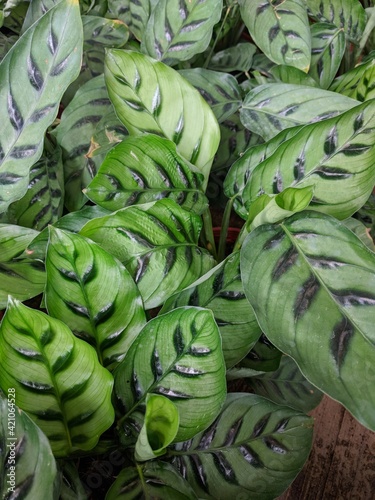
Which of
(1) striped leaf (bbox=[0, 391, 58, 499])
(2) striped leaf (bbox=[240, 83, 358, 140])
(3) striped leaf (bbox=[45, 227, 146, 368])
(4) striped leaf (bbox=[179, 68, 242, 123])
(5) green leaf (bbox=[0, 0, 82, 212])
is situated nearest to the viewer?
(1) striped leaf (bbox=[0, 391, 58, 499])

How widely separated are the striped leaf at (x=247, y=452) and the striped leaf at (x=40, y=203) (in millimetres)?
478

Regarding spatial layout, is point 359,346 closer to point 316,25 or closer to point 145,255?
point 145,255

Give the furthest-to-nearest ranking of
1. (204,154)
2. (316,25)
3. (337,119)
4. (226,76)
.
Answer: (316,25), (226,76), (204,154), (337,119)

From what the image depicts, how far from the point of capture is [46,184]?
982 mm

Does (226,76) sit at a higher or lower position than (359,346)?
higher

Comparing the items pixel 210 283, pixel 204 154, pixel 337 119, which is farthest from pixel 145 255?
pixel 337 119

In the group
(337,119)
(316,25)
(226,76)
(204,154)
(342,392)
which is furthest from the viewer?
(316,25)

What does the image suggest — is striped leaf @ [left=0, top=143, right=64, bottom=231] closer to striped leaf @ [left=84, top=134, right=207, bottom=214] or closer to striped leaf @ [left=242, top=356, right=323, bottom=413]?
striped leaf @ [left=84, top=134, right=207, bottom=214]

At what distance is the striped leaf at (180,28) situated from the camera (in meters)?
1.02

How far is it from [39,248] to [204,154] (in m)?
0.33

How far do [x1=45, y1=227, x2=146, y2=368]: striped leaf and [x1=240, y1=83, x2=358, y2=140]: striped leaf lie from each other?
46 centimetres

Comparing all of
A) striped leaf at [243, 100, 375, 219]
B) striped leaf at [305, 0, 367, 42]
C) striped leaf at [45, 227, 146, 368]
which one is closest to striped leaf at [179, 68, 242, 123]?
striped leaf at [243, 100, 375, 219]

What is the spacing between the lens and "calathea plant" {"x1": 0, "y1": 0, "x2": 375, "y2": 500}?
621mm

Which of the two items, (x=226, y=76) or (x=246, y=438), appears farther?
(x=226, y=76)
